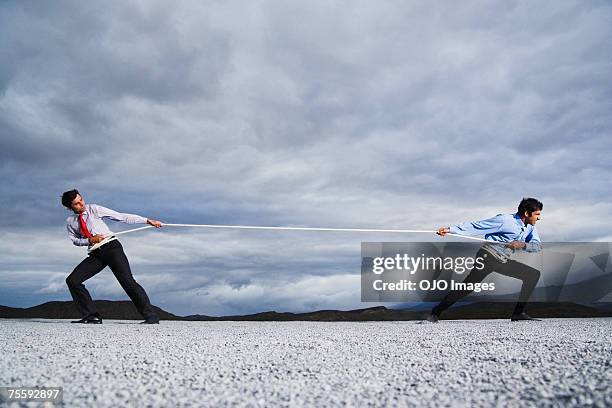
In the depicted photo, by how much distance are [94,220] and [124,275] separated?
0.94 m

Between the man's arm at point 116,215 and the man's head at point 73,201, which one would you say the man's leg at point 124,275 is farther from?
the man's head at point 73,201

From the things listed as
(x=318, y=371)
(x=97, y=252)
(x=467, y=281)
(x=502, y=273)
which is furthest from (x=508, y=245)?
(x=97, y=252)

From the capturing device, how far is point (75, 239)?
7.73 meters

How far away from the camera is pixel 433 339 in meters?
5.30

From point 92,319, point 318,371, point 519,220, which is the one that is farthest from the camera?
point 519,220

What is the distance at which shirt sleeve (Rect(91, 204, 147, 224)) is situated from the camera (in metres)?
7.81

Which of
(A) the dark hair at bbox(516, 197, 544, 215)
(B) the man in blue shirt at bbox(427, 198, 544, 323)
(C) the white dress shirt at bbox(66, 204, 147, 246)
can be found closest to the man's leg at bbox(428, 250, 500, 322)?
(B) the man in blue shirt at bbox(427, 198, 544, 323)

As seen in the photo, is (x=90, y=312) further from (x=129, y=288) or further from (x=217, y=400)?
(x=217, y=400)

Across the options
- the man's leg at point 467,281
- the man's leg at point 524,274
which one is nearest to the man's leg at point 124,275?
the man's leg at point 467,281

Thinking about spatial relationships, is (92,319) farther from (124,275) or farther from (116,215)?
(116,215)

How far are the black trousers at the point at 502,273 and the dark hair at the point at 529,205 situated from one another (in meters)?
0.85

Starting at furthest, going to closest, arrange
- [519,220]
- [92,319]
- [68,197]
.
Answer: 1. [519,220]
2. [92,319]
3. [68,197]

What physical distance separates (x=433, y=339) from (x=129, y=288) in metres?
4.42

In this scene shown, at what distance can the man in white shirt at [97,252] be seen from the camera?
24.9 feet
